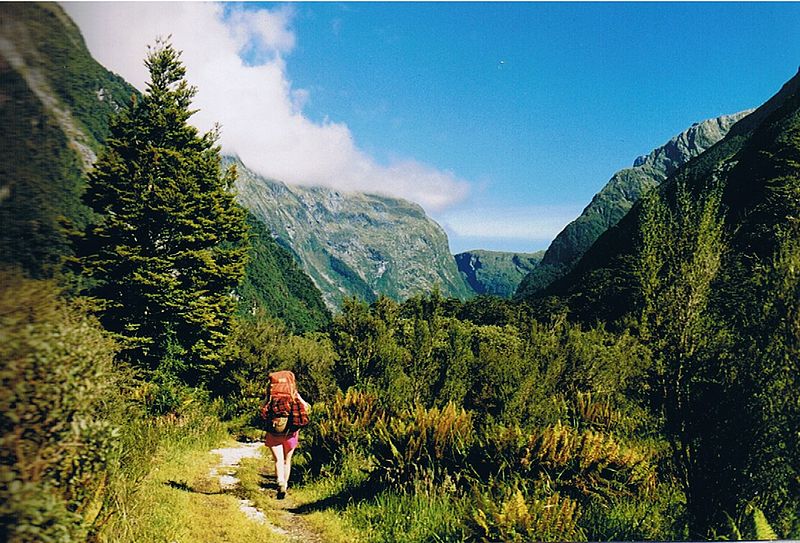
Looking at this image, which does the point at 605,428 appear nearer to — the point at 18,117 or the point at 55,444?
the point at 55,444

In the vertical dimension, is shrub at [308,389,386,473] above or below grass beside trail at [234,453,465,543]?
above

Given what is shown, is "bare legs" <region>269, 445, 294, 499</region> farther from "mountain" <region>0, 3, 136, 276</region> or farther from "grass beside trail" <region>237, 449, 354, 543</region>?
"mountain" <region>0, 3, 136, 276</region>

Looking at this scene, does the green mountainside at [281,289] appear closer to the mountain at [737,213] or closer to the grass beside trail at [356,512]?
the mountain at [737,213]

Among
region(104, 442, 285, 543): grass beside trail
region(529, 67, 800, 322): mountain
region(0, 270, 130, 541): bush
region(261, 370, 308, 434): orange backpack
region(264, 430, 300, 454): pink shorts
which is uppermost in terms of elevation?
region(529, 67, 800, 322): mountain

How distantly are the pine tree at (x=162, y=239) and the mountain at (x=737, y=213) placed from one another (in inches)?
280

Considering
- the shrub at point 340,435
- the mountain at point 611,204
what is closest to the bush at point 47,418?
the shrub at point 340,435

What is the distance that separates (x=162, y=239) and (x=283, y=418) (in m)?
5.50

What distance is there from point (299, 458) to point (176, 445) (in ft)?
5.48

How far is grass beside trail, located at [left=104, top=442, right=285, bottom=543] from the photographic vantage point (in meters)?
3.24

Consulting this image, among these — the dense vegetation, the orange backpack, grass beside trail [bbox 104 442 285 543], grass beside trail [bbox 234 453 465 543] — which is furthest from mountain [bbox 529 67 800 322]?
grass beside trail [bbox 104 442 285 543]

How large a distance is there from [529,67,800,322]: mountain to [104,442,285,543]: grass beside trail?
3903 mm

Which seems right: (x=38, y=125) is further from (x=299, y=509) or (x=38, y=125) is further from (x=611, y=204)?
(x=611, y=204)

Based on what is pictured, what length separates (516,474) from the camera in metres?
4.18

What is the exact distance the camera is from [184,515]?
12.3ft
